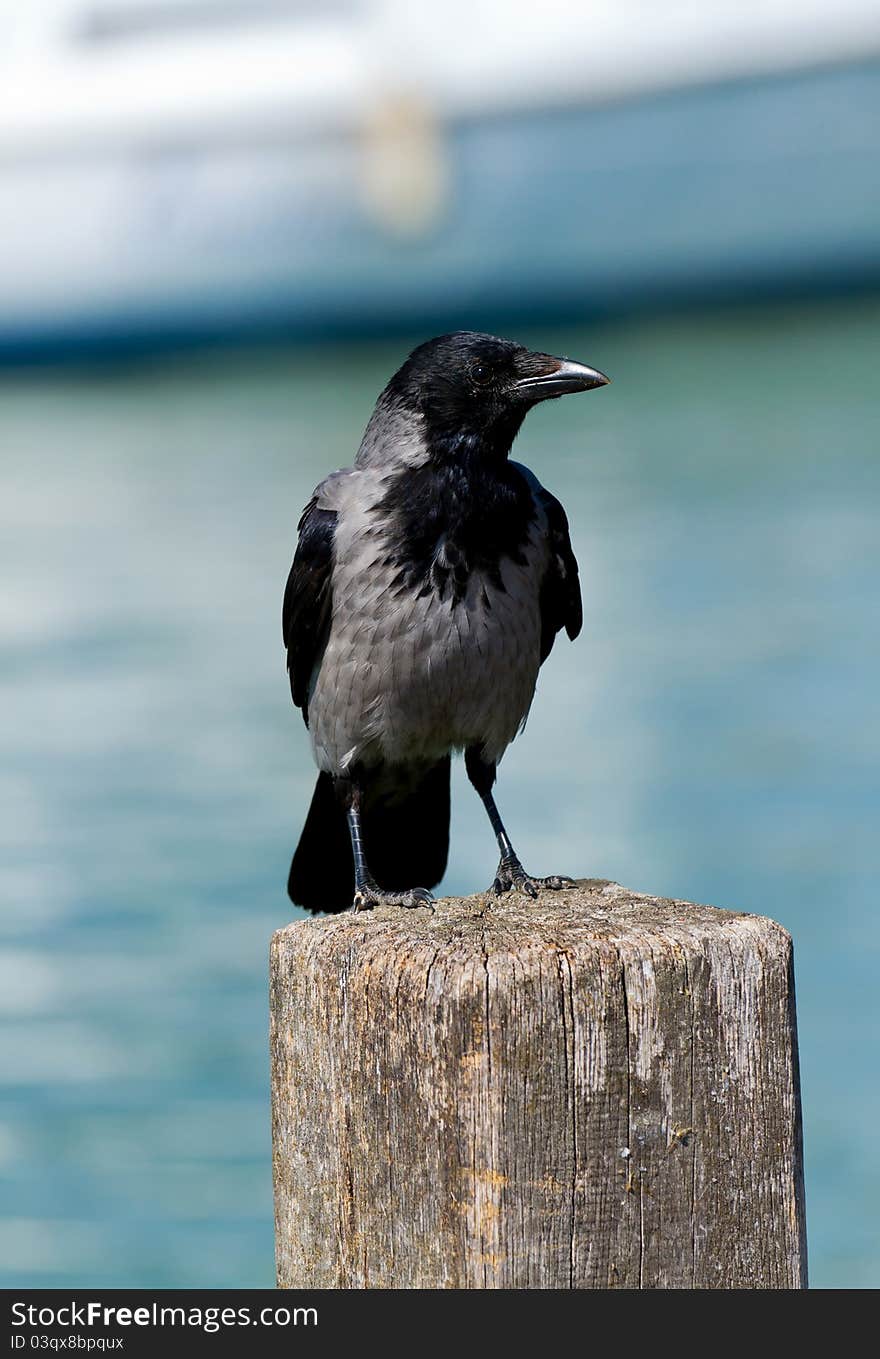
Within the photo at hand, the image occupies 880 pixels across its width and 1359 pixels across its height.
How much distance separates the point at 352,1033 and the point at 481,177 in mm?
12317

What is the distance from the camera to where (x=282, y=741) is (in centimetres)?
980

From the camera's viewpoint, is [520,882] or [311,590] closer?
[520,882]

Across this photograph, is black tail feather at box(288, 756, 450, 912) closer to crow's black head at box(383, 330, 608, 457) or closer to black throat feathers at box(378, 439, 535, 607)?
black throat feathers at box(378, 439, 535, 607)

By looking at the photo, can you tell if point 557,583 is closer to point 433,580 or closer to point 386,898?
point 433,580

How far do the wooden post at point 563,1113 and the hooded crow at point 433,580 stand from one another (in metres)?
1.34

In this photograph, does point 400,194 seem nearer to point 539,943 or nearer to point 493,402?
point 493,402

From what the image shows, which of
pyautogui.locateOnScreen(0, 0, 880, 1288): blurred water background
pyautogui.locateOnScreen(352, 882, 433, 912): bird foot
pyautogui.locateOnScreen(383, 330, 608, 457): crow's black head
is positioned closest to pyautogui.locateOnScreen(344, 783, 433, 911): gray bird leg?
pyautogui.locateOnScreen(352, 882, 433, 912): bird foot

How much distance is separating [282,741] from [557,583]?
5848 mm

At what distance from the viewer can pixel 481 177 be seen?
13.8 meters

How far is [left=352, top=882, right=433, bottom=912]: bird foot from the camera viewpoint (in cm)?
319

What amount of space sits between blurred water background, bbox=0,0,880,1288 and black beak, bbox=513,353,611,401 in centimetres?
334

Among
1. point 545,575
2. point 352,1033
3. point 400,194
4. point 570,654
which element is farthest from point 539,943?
point 400,194

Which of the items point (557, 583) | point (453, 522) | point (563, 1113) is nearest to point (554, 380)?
point (453, 522)

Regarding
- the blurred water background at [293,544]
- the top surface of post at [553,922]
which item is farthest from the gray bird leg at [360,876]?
the blurred water background at [293,544]
